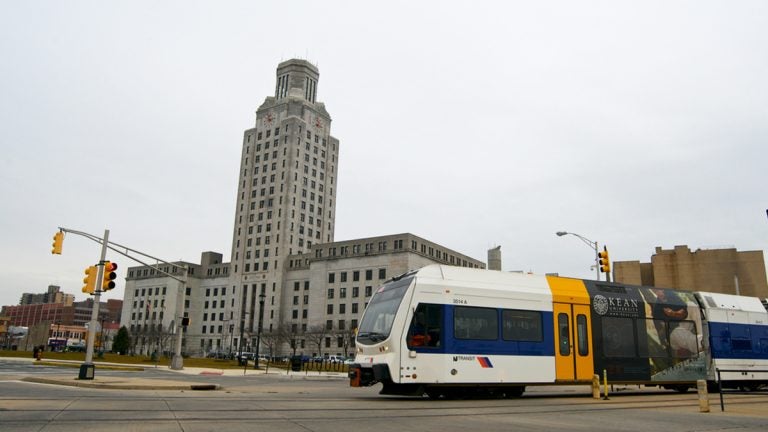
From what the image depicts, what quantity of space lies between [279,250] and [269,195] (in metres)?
14.1

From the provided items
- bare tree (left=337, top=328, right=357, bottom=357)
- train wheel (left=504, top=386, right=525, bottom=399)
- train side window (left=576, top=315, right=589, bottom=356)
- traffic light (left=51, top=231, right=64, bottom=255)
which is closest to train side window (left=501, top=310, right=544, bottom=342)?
train side window (left=576, top=315, right=589, bottom=356)

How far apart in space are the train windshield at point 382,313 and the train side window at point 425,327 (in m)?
0.66

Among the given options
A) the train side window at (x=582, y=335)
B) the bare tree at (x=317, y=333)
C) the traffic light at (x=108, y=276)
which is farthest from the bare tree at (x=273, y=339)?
the train side window at (x=582, y=335)

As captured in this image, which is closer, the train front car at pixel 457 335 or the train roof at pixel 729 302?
the train front car at pixel 457 335

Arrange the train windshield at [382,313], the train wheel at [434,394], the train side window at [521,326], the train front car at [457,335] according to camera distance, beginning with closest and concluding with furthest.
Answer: the train front car at [457,335]
the train windshield at [382,313]
the train wheel at [434,394]
the train side window at [521,326]

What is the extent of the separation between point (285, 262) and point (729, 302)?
341 ft

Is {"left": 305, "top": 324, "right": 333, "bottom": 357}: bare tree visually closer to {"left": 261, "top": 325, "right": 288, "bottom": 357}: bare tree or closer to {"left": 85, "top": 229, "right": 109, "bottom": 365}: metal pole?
{"left": 261, "top": 325, "right": 288, "bottom": 357}: bare tree

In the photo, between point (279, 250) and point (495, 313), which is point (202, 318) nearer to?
point (279, 250)

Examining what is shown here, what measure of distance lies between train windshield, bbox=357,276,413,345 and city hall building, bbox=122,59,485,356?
265 feet

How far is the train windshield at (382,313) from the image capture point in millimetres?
17266

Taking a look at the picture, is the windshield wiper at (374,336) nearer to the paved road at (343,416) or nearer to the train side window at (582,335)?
the paved road at (343,416)

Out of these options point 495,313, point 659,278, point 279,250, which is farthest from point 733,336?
point 279,250

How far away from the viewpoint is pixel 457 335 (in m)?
17.6

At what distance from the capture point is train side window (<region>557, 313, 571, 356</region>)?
19.4 m
